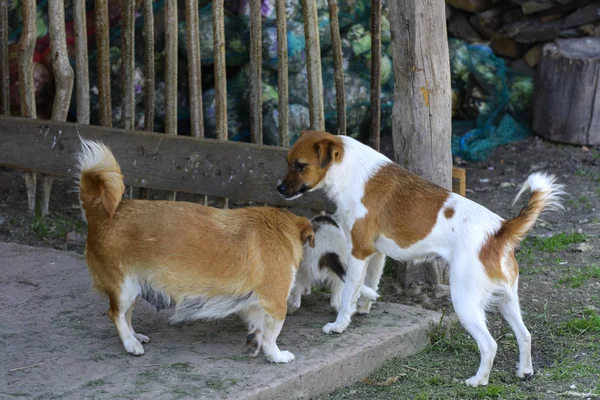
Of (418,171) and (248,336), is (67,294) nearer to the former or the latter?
Result: (248,336)

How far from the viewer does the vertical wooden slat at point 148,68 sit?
6370 mm

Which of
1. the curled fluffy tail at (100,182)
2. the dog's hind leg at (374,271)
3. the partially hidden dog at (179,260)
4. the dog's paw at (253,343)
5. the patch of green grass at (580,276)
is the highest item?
the curled fluffy tail at (100,182)

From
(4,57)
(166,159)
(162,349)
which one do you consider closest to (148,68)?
(166,159)

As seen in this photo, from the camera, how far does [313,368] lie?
4270mm

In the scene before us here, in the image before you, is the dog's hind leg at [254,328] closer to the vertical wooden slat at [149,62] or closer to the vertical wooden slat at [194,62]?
the vertical wooden slat at [194,62]

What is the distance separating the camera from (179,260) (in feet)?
13.8

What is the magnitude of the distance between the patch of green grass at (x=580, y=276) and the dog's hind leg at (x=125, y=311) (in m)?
2.96

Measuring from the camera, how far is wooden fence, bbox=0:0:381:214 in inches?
236

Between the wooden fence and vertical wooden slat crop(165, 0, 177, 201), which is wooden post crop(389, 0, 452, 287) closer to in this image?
the wooden fence

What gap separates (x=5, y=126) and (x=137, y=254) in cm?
306

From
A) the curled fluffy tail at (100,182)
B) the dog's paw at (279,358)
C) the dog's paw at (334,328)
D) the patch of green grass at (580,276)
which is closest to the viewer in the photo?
the curled fluffy tail at (100,182)

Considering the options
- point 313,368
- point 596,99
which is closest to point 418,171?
point 313,368

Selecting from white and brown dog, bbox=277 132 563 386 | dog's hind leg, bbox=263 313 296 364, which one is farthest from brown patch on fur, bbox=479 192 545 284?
dog's hind leg, bbox=263 313 296 364

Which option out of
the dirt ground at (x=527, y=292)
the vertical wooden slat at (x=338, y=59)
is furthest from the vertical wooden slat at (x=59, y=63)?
the vertical wooden slat at (x=338, y=59)
